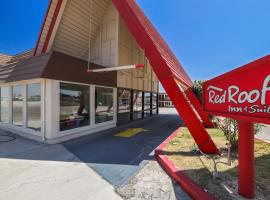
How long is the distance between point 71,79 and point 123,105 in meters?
4.94

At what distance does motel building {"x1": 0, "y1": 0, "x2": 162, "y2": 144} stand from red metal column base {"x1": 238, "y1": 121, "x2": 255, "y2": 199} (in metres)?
4.18

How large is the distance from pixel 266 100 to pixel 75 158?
4.87m

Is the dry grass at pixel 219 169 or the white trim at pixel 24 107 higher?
the white trim at pixel 24 107

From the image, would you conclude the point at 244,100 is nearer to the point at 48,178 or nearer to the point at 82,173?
the point at 82,173

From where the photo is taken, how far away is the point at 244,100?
2.58 meters

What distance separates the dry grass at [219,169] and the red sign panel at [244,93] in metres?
1.37

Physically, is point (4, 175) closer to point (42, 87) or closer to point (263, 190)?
point (42, 87)


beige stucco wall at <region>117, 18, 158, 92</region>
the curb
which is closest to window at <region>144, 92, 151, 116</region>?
beige stucco wall at <region>117, 18, 158, 92</region>

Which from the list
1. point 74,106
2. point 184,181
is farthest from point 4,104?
point 184,181

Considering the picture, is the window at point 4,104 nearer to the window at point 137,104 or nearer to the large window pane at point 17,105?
the large window pane at point 17,105

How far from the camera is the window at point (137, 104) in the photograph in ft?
42.3

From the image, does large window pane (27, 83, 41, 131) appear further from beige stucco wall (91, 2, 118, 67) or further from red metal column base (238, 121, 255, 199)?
red metal column base (238, 121, 255, 199)

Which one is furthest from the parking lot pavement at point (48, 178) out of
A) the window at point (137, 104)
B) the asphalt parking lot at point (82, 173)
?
the window at point (137, 104)

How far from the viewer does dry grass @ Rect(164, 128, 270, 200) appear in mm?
3211
